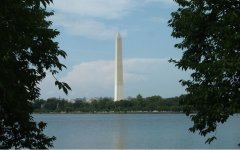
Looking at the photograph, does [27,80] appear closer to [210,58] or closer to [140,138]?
[210,58]

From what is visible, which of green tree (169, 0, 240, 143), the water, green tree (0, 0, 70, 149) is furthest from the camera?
the water

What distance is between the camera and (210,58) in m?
10.8

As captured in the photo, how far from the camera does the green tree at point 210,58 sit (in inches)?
386

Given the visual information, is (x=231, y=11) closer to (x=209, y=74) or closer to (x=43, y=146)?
(x=209, y=74)

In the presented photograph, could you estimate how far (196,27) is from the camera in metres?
11.4

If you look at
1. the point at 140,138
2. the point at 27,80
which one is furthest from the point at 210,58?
the point at 140,138

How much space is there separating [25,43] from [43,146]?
610cm

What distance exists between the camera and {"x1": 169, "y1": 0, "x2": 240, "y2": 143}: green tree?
9.80 m

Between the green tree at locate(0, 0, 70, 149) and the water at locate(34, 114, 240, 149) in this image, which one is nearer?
the green tree at locate(0, 0, 70, 149)

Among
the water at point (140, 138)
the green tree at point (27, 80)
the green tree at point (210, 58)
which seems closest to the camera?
the green tree at point (27, 80)

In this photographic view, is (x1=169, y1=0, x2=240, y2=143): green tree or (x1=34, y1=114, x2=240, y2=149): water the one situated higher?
(x1=169, y1=0, x2=240, y2=143): green tree

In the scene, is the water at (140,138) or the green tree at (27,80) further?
the water at (140,138)

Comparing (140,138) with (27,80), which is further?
(140,138)

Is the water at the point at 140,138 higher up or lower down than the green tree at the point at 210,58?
lower down
